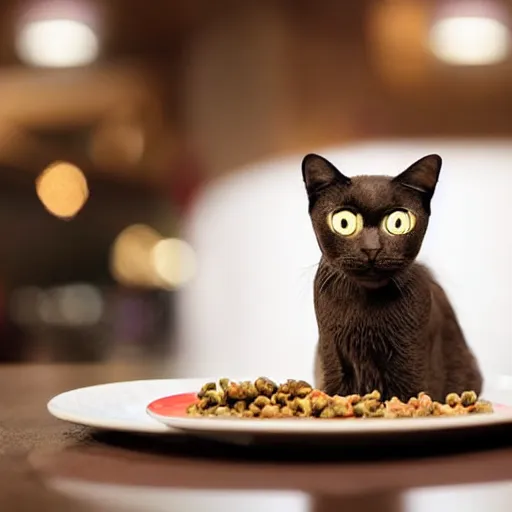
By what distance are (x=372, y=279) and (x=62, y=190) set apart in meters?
2.28

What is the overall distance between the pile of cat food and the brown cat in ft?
0.16

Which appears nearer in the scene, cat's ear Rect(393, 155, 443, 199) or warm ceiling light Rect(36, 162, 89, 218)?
cat's ear Rect(393, 155, 443, 199)

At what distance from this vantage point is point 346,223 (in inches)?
25.9

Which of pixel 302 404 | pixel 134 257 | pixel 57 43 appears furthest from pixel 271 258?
pixel 302 404

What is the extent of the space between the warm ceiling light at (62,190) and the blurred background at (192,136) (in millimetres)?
10

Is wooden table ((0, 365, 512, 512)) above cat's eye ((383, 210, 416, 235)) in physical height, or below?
below

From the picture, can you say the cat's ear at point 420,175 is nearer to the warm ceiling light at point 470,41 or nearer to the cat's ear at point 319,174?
the cat's ear at point 319,174

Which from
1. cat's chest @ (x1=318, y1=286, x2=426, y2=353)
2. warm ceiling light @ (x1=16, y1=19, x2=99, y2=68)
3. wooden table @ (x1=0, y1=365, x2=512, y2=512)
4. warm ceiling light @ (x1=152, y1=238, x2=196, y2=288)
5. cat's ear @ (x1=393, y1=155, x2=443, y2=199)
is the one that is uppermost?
warm ceiling light @ (x1=16, y1=19, x2=99, y2=68)

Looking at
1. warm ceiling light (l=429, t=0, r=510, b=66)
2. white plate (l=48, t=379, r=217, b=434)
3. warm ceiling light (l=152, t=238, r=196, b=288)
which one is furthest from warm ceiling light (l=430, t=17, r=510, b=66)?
white plate (l=48, t=379, r=217, b=434)

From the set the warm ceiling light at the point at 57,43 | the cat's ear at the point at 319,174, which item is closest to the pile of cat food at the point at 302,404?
the cat's ear at the point at 319,174

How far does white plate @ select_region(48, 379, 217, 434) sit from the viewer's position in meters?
0.58

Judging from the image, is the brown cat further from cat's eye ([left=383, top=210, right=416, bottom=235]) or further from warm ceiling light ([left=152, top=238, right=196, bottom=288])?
warm ceiling light ([left=152, top=238, right=196, bottom=288])

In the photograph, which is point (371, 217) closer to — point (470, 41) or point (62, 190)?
point (470, 41)

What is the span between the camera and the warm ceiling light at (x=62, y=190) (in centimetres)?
286
